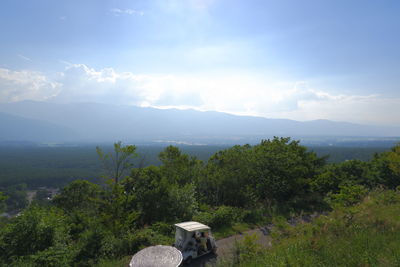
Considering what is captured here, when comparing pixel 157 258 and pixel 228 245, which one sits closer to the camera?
pixel 157 258

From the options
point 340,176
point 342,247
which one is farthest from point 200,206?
point 340,176

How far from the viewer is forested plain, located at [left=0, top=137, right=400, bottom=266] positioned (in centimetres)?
751

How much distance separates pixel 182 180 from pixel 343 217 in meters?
12.6

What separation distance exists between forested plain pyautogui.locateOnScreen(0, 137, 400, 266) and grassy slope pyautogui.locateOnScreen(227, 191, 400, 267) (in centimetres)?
4

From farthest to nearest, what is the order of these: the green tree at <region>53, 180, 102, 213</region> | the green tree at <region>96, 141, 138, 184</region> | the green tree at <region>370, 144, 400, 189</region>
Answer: the green tree at <region>53, 180, 102, 213</region>
the green tree at <region>370, 144, 400, 189</region>
the green tree at <region>96, 141, 138, 184</region>

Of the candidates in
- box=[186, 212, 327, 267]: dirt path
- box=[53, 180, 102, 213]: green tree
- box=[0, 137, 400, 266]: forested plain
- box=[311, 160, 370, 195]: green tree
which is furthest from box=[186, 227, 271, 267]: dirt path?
box=[53, 180, 102, 213]: green tree

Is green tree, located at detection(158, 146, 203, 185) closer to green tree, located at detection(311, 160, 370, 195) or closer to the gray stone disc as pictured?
the gray stone disc

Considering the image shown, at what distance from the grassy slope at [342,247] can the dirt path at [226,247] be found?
151 centimetres

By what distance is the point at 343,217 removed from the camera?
7.75 m

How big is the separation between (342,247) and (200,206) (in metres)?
A: 10.5

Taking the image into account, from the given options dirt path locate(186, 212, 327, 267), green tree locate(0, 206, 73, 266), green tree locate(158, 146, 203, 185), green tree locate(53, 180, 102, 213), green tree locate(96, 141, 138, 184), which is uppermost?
green tree locate(96, 141, 138, 184)

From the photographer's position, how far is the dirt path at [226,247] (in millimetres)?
8172

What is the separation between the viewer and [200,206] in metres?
15.1

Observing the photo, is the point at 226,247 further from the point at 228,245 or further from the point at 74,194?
the point at 74,194
